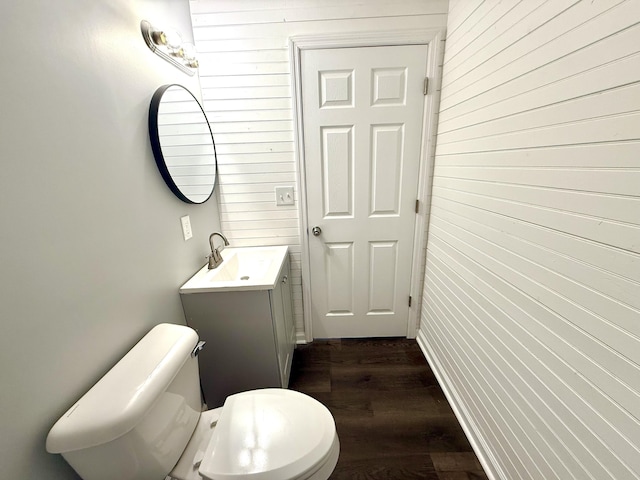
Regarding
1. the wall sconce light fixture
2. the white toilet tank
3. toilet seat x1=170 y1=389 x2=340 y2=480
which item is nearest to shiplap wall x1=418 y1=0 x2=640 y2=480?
toilet seat x1=170 y1=389 x2=340 y2=480

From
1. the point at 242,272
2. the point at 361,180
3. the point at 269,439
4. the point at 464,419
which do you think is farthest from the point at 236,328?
the point at 464,419

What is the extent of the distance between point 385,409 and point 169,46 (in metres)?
2.18

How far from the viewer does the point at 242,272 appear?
5.25ft

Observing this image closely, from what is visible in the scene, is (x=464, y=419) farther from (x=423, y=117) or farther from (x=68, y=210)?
(x=68, y=210)

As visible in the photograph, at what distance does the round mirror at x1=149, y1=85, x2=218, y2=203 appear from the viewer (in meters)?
1.06

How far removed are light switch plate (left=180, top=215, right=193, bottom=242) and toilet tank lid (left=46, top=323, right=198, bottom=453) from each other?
1.85 feet

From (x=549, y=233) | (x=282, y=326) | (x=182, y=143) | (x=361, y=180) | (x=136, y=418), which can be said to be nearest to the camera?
(x=136, y=418)

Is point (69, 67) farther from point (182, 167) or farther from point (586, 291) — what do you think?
point (586, 291)

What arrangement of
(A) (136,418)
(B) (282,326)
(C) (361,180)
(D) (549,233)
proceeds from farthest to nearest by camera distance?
(C) (361,180), (B) (282,326), (D) (549,233), (A) (136,418)

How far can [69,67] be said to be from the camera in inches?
27.8

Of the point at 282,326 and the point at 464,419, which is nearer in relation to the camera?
the point at 464,419

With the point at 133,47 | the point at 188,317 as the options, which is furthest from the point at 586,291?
the point at 133,47

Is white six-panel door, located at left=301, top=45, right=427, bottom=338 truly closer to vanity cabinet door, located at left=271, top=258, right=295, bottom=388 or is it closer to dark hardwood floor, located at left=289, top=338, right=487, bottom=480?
dark hardwood floor, located at left=289, top=338, right=487, bottom=480

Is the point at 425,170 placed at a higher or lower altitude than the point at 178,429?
higher
